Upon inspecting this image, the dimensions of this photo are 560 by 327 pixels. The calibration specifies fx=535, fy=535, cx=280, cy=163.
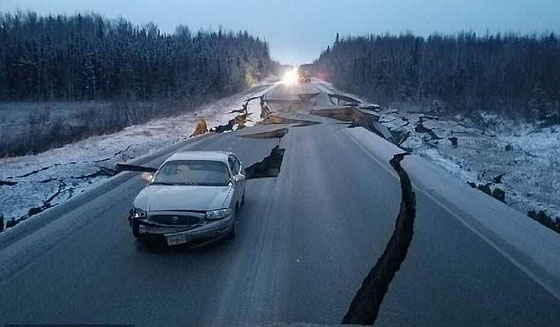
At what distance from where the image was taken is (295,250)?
8.35m

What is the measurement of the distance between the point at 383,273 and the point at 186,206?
3189 mm

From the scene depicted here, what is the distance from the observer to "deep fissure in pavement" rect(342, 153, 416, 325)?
5982 mm

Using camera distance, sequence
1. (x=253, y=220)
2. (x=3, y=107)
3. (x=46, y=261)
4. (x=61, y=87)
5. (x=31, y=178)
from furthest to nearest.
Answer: (x=61, y=87) < (x=3, y=107) < (x=31, y=178) < (x=253, y=220) < (x=46, y=261)

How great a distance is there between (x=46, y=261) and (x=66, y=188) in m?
8.45

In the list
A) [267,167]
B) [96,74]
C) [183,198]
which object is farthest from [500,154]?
[96,74]

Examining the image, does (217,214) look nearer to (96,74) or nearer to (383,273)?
(383,273)

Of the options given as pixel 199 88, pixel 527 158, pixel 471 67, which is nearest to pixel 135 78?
pixel 199 88

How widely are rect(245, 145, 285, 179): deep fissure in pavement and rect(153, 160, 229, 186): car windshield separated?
5022mm

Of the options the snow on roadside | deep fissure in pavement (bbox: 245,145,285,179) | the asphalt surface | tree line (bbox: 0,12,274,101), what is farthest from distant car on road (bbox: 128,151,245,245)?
tree line (bbox: 0,12,274,101)

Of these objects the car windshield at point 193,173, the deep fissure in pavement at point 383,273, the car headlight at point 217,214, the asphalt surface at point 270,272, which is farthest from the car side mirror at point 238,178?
the deep fissure in pavement at point 383,273

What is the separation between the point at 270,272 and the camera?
732 cm

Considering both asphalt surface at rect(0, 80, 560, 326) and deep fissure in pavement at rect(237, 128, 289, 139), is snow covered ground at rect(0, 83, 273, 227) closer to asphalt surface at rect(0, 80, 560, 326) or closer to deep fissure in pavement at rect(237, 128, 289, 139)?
asphalt surface at rect(0, 80, 560, 326)

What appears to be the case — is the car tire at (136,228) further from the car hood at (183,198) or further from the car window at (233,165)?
the car window at (233,165)

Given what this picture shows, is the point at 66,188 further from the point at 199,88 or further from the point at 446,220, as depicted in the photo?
the point at 199,88
